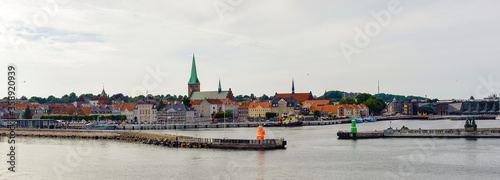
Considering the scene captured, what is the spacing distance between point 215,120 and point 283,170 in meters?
107

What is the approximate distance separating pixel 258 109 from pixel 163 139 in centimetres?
10182

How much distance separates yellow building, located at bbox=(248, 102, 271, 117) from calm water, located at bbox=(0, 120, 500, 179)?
10341 cm

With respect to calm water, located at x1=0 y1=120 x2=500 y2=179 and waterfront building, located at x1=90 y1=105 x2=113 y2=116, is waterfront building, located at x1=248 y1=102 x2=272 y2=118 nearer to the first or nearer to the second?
waterfront building, located at x1=90 y1=105 x2=113 y2=116

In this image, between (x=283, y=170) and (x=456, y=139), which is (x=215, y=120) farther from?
(x=283, y=170)

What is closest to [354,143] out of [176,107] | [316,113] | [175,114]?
[175,114]

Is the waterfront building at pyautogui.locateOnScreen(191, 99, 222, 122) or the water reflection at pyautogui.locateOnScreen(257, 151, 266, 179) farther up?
the waterfront building at pyautogui.locateOnScreen(191, 99, 222, 122)

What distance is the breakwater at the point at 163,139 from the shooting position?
5469 cm

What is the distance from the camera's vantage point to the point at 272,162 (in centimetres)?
4434

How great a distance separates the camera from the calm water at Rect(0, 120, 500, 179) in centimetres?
3838

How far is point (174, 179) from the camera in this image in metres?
36.7

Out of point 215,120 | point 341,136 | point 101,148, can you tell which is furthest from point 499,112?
point 101,148

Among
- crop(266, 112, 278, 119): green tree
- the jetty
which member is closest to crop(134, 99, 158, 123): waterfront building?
crop(266, 112, 278, 119): green tree

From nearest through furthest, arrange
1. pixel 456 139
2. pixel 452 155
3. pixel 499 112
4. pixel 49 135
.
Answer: pixel 452 155 < pixel 456 139 < pixel 49 135 < pixel 499 112

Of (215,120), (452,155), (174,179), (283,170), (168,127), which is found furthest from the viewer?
(215,120)
